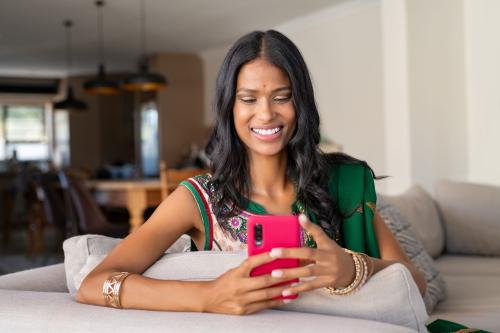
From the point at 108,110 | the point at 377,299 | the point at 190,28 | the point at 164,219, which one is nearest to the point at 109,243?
the point at 164,219

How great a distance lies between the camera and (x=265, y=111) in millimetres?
1307

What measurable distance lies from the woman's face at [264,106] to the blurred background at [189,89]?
10.4ft

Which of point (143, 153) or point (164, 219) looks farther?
point (143, 153)

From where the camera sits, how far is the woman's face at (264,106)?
1.31 metres

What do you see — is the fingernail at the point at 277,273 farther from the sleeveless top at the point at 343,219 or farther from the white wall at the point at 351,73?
the white wall at the point at 351,73

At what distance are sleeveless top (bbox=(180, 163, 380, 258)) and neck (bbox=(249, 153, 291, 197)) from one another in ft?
0.19

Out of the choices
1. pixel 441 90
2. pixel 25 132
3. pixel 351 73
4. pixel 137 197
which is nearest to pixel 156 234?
pixel 137 197

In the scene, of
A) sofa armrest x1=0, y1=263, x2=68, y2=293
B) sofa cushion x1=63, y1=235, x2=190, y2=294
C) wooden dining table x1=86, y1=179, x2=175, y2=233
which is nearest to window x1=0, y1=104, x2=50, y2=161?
wooden dining table x1=86, y1=179, x2=175, y2=233

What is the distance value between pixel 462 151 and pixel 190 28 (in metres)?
3.94

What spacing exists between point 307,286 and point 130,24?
6.36 meters

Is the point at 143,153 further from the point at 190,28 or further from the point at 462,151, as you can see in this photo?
the point at 462,151

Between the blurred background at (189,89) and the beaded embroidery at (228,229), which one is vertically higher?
the blurred background at (189,89)

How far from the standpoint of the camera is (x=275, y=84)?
4.29ft

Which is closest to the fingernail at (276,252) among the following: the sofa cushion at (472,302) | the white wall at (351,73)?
the sofa cushion at (472,302)
